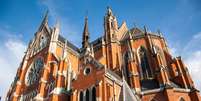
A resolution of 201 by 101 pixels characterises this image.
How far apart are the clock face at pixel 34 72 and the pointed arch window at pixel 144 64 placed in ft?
47.4

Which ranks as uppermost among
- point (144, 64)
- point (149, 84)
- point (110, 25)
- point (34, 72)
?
point (110, 25)

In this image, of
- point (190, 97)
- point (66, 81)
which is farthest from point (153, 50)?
point (66, 81)

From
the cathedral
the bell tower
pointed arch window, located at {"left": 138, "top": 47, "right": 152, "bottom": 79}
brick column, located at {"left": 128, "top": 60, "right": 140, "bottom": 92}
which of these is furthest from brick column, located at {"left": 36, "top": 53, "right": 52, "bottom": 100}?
pointed arch window, located at {"left": 138, "top": 47, "right": 152, "bottom": 79}

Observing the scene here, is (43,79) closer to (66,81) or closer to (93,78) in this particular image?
(66,81)

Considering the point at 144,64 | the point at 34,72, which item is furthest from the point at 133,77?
the point at 34,72

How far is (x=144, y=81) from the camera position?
27.9 meters

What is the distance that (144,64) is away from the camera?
29922 mm

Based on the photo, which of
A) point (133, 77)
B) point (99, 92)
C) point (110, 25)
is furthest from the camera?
point (110, 25)

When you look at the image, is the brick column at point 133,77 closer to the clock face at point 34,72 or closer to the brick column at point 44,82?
the brick column at point 44,82

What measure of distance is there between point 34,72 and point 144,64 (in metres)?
16.0

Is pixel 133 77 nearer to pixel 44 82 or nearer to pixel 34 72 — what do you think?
pixel 44 82

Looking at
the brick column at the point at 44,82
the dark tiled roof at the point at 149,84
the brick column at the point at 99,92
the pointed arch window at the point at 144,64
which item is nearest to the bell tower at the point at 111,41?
the pointed arch window at the point at 144,64

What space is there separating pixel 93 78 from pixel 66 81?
228 inches

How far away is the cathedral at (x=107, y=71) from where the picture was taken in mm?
21531
